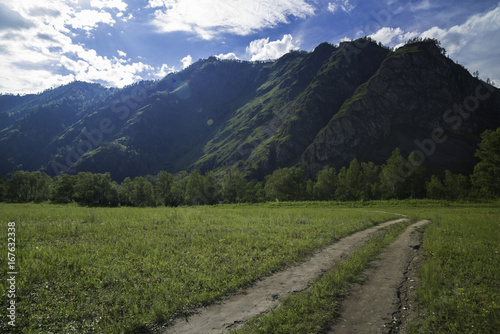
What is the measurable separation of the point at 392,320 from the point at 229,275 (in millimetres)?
6821

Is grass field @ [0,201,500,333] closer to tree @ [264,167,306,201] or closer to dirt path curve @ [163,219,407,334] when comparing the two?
dirt path curve @ [163,219,407,334]

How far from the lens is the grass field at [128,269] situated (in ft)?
26.0

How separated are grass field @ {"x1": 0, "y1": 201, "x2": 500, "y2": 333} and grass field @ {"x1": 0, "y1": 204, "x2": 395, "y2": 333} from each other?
38 millimetres

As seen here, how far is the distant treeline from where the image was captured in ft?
253

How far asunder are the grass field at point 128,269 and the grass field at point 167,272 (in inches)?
1.5

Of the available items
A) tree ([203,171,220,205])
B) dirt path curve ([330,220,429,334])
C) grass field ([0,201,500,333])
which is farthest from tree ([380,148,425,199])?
dirt path curve ([330,220,429,334])

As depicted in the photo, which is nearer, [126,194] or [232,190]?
[126,194]

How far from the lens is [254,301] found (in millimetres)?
9242

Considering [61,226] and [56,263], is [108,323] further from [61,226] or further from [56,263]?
[61,226]

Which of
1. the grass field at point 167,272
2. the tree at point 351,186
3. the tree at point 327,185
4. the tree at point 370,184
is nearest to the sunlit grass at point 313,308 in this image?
the grass field at point 167,272

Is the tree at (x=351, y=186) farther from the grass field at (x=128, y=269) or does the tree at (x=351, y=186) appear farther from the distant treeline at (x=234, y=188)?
the grass field at (x=128, y=269)

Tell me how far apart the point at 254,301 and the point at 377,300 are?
4.91 metres

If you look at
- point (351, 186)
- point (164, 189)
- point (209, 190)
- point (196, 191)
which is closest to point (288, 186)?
point (351, 186)

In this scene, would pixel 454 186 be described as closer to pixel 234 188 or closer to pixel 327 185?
pixel 327 185
